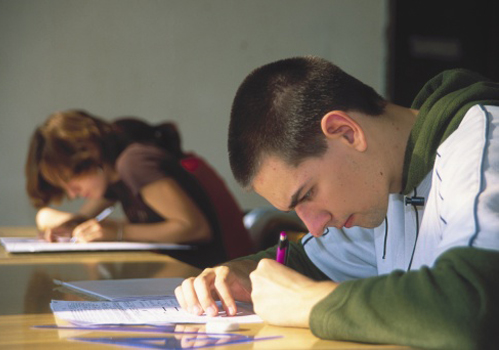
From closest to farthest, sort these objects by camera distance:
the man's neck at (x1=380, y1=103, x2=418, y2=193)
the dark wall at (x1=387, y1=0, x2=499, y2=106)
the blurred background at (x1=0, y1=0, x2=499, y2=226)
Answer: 1. the man's neck at (x1=380, y1=103, x2=418, y2=193)
2. the blurred background at (x1=0, y1=0, x2=499, y2=226)
3. the dark wall at (x1=387, y1=0, x2=499, y2=106)

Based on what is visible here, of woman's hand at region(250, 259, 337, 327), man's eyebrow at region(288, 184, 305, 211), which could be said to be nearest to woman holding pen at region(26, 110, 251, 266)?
man's eyebrow at region(288, 184, 305, 211)

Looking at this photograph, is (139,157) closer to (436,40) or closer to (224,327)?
(224,327)

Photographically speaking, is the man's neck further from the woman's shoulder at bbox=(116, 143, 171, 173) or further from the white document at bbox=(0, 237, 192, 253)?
the woman's shoulder at bbox=(116, 143, 171, 173)

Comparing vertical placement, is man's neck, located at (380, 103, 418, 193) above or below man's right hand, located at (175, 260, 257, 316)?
above

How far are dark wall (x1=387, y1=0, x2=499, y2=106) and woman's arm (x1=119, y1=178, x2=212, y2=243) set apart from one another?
291cm

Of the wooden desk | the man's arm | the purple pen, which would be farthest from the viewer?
the purple pen

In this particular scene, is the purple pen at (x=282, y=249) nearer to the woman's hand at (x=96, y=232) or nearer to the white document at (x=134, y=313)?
the white document at (x=134, y=313)

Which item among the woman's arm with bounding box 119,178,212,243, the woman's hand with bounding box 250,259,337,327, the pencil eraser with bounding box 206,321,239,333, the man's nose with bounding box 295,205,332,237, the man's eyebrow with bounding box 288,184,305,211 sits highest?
the man's eyebrow with bounding box 288,184,305,211

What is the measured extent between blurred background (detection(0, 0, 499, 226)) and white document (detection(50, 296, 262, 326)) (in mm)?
3480

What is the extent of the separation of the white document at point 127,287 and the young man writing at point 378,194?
160 mm

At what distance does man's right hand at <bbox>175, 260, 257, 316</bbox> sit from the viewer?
1309 millimetres

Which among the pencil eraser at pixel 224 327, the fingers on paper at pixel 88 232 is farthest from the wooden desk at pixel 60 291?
the fingers on paper at pixel 88 232

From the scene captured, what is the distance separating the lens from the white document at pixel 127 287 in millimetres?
1495

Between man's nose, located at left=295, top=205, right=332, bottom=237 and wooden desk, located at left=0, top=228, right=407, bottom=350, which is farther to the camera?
man's nose, located at left=295, top=205, right=332, bottom=237
